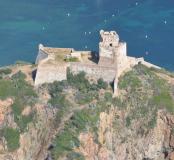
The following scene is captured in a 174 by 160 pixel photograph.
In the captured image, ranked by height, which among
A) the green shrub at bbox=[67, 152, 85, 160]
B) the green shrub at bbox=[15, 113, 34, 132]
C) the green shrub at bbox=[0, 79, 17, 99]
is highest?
the green shrub at bbox=[0, 79, 17, 99]

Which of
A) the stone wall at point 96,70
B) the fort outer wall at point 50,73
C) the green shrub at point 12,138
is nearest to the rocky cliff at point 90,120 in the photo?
the green shrub at point 12,138

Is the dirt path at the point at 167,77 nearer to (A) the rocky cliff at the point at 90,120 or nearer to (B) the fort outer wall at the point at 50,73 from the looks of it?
(A) the rocky cliff at the point at 90,120

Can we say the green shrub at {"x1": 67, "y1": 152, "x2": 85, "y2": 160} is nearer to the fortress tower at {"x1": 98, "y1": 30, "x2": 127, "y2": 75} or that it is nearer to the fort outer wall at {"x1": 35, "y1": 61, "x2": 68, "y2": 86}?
the fort outer wall at {"x1": 35, "y1": 61, "x2": 68, "y2": 86}

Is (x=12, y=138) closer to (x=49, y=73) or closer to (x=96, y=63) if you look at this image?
(x=49, y=73)

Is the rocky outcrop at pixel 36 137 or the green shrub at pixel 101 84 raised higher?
the green shrub at pixel 101 84

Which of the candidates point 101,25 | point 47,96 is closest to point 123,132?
point 47,96

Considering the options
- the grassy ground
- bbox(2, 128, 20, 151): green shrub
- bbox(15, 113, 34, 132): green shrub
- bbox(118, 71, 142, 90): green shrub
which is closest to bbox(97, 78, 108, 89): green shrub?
bbox(118, 71, 142, 90): green shrub

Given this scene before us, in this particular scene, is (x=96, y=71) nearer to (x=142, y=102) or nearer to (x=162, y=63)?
(x=142, y=102)
